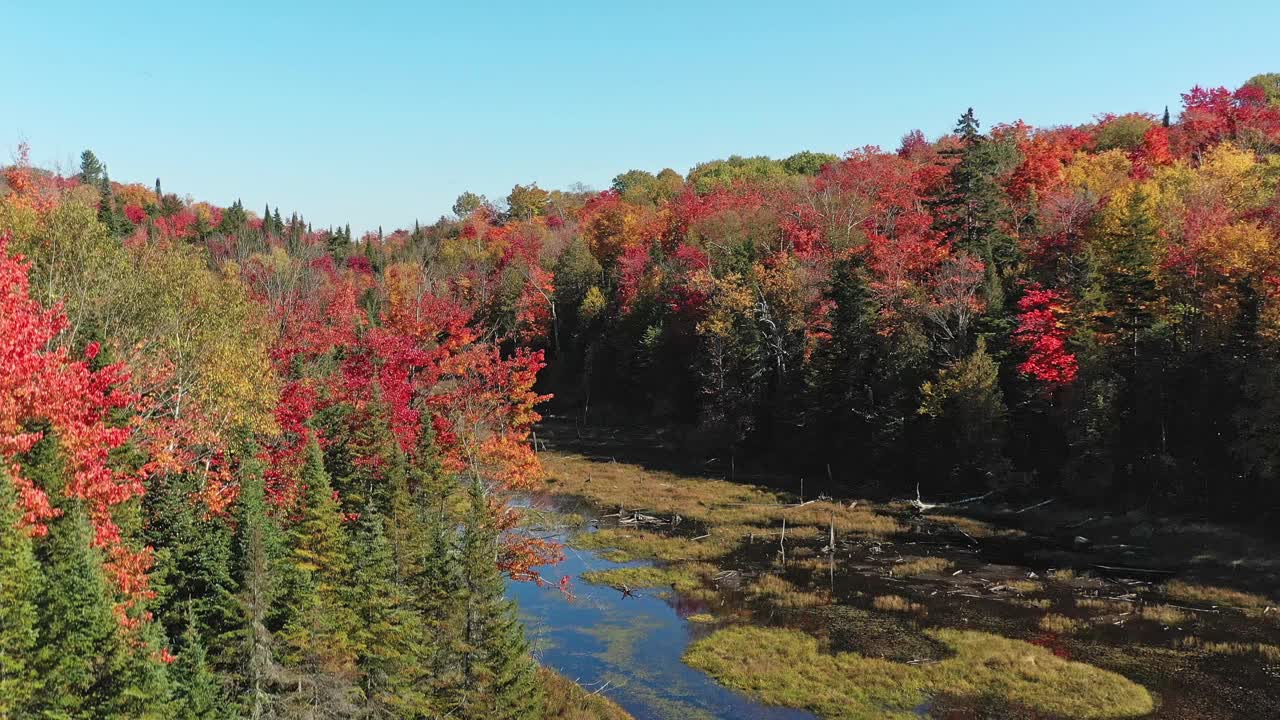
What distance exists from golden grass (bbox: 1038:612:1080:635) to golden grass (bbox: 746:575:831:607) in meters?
9.77

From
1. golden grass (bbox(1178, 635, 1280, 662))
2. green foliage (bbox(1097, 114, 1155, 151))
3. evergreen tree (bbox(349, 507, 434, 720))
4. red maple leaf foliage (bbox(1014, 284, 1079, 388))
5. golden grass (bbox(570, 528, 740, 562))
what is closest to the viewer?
evergreen tree (bbox(349, 507, 434, 720))

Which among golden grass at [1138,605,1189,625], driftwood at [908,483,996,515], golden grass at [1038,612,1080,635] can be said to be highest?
driftwood at [908,483,996,515]

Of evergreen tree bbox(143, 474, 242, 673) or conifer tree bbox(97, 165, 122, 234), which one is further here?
conifer tree bbox(97, 165, 122, 234)

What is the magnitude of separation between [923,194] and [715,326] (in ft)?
106

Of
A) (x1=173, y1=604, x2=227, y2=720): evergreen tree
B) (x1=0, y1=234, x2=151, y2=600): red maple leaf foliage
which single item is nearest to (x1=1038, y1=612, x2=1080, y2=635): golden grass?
(x1=173, y1=604, x2=227, y2=720): evergreen tree

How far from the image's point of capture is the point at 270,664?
2511 centimetres

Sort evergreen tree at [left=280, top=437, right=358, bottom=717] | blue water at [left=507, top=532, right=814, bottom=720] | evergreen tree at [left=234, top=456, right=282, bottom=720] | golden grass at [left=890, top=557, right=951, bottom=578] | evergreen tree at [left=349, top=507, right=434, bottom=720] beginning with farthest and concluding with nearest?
golden grass at [left=890, top=557, right=951, bottom=578], blue water at [left=507, top=532, right=814, bottom=720], evergreen tree at [left=349, top=507, right=434, bottom=720], evergreen tree at [left=280, top=437, right=358, bottom=717], evergreen tree at [left=234, top=456, right=282, bottom=720]

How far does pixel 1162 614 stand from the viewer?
38.3m

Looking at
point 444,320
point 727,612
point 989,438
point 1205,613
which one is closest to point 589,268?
point 444,320

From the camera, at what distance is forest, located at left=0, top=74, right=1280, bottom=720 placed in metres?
25.5

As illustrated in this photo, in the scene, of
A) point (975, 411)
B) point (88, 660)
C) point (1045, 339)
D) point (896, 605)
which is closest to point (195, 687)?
point (88, 660)

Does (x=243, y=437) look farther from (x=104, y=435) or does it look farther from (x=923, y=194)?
(x=923, y=194)

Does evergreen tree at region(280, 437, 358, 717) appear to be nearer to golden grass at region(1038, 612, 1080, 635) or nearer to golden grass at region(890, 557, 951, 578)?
golden grass at region(1038, 612, 1080, 635)

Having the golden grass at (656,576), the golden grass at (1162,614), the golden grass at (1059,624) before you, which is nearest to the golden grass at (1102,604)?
the golden grass at (1162,614)
